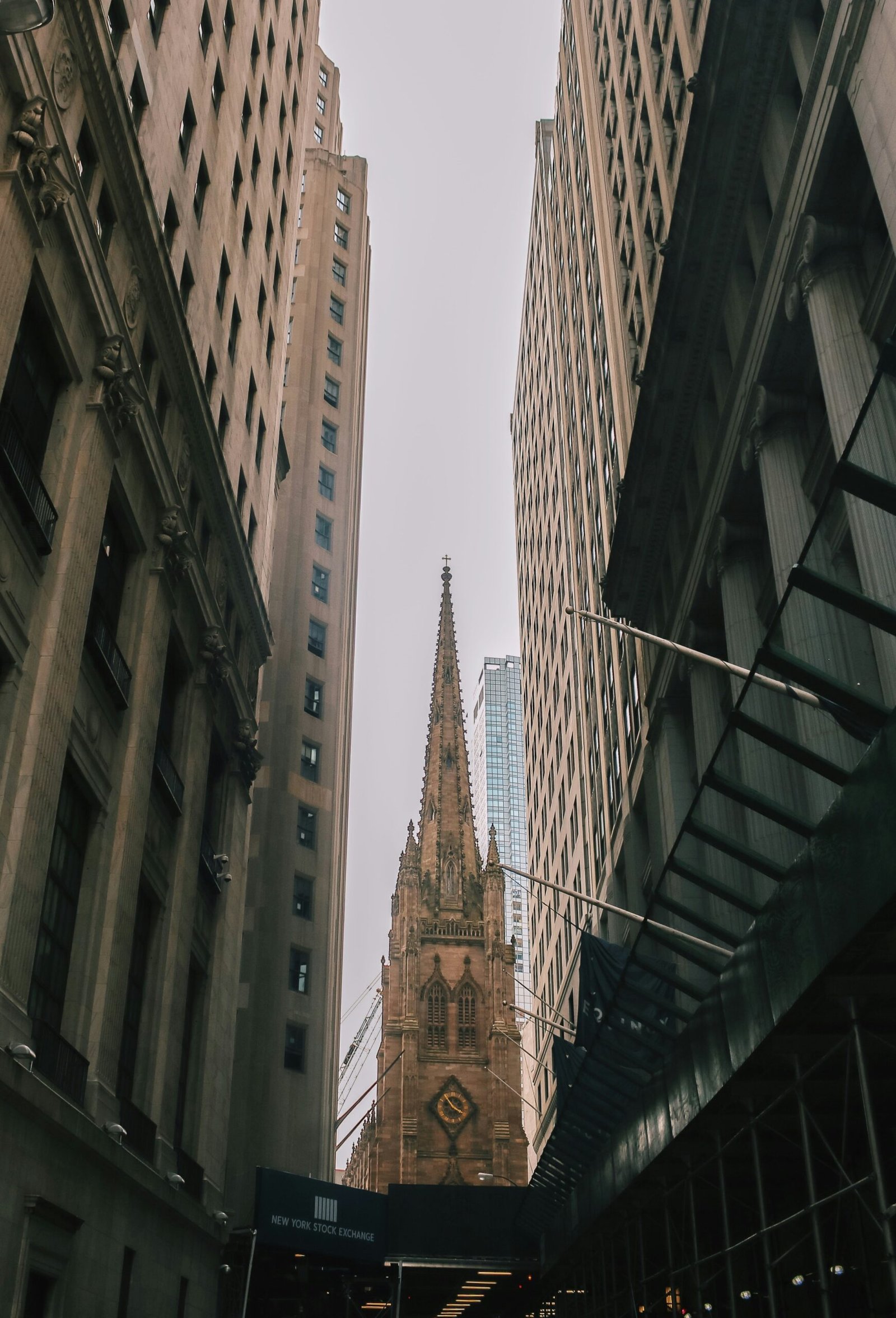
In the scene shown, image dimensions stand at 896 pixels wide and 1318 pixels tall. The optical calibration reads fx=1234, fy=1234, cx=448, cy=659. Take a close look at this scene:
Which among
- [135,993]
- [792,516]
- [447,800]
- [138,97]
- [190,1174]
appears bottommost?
[190,1174]

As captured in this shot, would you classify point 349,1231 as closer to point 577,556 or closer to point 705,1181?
point 705,1181

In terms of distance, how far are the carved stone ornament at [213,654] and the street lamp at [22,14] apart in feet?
74.0

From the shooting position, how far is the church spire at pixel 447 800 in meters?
148

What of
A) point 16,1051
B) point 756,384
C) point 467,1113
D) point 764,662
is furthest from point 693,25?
point 467,1113

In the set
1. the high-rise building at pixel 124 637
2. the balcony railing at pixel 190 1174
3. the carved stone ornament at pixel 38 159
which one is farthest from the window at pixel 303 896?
the carved stone ornament at pixel 38 159

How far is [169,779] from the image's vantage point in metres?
29.2

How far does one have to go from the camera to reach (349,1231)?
1647 inches

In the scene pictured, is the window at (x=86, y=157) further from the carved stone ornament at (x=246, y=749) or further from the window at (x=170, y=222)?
the carved stone ornament at (x=246, y=749)

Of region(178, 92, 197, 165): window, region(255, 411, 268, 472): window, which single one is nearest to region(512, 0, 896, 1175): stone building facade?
region(255, 411, 268, 472): window

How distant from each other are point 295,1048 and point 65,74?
38.6 meters

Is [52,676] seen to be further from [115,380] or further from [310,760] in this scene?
[310,760]

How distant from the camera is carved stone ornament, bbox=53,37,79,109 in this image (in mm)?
21328

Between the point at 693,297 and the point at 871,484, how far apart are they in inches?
825

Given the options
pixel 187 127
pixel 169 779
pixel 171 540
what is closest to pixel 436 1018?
pixel 169 779
